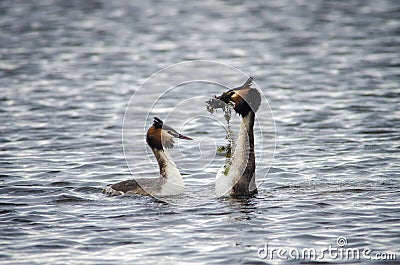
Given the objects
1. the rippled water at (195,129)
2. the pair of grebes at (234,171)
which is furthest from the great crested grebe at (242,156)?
the rippled water at (195,129)

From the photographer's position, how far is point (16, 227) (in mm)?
11367

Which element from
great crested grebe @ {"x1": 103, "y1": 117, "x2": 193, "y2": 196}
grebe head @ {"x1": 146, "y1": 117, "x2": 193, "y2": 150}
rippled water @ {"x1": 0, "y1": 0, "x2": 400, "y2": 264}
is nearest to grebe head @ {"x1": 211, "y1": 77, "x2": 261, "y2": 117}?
great crested grebe @ {"x1": 103, "y1": 117, "x2": 193, "y2": 196}

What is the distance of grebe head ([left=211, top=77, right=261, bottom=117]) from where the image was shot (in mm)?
12430

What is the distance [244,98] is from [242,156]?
914 mm

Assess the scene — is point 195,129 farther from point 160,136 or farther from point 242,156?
point 242,156

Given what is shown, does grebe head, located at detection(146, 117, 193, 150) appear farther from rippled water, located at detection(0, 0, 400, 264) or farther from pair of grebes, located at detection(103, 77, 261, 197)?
rippled water, located at detection(0, 0, 400, 264)

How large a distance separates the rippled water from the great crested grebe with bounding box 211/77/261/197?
9.9 inches

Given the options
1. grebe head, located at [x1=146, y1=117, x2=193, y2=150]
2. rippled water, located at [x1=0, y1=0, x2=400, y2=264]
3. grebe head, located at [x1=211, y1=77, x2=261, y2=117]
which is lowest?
rippled water, located at [x1=0, y1=0, x2=400, y2=264]

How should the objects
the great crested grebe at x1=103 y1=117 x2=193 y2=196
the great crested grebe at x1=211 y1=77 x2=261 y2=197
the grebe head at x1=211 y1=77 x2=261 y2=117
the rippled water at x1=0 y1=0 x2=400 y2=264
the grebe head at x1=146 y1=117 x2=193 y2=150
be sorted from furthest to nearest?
the grebe head at x1=146 y1=117 x2=193 y2=150 < the great crested grebe at x1=103 y1=117 x2=193 y2=196 < the great crested grebe at x1=211 y1=77 x2=261 y2=197 < the grebe head at x1=211 y1=77 x2=261 y2=117 < the rippled water at x1=0 y1=0 x2=400 y2=264

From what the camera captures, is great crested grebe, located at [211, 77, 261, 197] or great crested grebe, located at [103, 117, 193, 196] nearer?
great crested grebe, located at [211, 77, 261, 197]

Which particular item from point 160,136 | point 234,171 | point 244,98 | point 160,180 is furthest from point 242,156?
point 160,136

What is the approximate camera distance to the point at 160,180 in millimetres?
13086

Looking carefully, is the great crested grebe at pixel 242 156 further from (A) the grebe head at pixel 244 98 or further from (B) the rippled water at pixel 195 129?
(B) the rippled water at pixel 195 129

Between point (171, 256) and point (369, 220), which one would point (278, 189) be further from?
point (171, 256)
